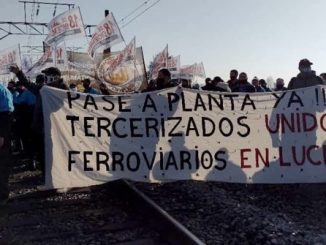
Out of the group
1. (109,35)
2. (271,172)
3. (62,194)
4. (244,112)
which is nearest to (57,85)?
(62,194)

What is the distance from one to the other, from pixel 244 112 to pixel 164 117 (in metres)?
1.14

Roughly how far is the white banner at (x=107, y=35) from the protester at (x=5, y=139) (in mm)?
10665

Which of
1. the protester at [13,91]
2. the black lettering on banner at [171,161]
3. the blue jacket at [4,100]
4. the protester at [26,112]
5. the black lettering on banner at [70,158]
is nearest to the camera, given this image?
the black lettering on banner at [70,158]

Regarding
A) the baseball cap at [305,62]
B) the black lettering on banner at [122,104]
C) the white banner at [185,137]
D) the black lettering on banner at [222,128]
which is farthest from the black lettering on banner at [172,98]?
the baseball cap at [305,62]

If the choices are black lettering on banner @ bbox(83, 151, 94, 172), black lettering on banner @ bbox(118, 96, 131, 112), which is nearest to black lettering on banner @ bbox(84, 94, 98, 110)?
black lettering on banner @ bbox(118, 96, 131, 112)

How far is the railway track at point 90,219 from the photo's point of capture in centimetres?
540

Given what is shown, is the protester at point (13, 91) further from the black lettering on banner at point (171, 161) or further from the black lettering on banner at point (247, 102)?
the black lettering on banner at point (247, 102)

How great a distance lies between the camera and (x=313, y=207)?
682cm

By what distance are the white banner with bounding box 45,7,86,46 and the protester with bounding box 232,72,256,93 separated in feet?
31.0

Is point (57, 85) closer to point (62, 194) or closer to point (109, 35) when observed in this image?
point (62, 194)

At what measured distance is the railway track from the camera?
5.40 metres

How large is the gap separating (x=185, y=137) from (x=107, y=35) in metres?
11.2

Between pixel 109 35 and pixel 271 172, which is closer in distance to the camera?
pixel 271 172

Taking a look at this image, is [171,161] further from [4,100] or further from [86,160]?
[4,100]
